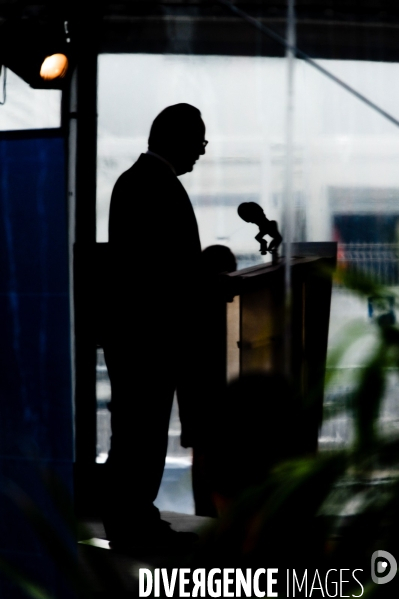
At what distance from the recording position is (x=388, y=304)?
0.63 m

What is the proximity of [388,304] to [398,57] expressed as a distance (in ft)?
8.69

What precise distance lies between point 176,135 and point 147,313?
557 millimetres

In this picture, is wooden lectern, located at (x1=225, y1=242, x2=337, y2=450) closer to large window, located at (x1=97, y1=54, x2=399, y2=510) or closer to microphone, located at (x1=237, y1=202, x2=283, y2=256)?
microphone, located at (x1=237, y1=202, x2=283, y2=256)

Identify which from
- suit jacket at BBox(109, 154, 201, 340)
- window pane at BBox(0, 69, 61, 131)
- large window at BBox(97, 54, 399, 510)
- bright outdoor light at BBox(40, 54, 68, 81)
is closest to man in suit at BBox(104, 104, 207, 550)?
suit jacket at BBox(109, 154, 201, 340)

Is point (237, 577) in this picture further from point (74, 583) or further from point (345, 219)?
point (345, 219)

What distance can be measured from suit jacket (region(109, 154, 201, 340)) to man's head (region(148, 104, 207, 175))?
49mm

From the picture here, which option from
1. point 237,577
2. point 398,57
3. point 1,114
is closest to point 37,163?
point 237,577

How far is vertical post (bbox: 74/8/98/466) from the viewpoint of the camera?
9.66ft

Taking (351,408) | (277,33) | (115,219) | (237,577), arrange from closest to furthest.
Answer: (351,408), (237,577), (115,219), (277,33)

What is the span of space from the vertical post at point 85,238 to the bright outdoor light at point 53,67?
350 millimetres

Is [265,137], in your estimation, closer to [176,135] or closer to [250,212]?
[250,212]

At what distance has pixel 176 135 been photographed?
2.49 metres

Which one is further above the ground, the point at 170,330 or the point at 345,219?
the point at 345,219

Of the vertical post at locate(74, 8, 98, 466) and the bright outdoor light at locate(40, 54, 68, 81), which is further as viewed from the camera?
the vertical post at locate(74, 8, 98, 466)
